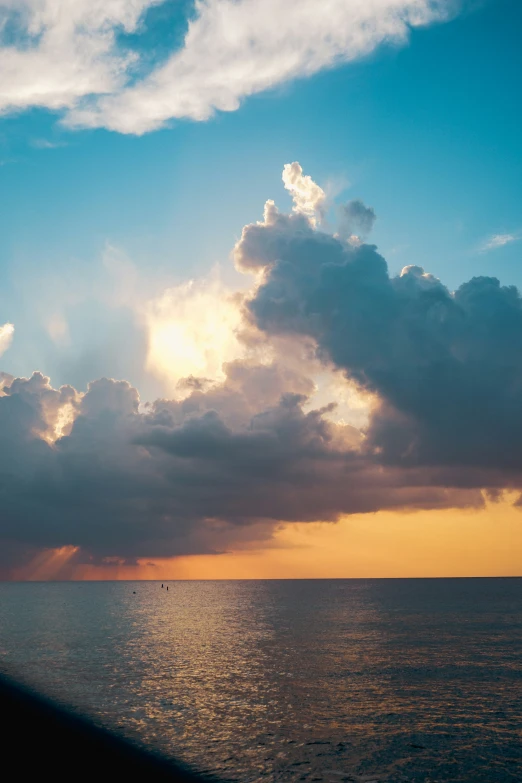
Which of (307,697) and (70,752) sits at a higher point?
(70,752)

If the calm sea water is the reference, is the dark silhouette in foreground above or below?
above

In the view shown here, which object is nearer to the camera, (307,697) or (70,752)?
(70,752)

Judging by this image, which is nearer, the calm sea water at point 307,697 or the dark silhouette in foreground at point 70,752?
the dark silhouette in foreground at point 70,752

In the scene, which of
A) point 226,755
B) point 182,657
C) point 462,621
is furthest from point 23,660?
point 462,621

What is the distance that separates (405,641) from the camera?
78.7 meters

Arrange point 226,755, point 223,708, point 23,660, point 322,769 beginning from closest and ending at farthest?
point 322,769
point 226,755
point 223,708
point 23,660

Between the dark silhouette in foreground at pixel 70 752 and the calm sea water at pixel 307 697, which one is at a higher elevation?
the dark silhouette in foreground at pixel 70 752

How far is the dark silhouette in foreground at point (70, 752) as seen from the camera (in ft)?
84.2

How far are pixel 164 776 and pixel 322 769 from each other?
755 cm

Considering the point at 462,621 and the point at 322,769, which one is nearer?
the point at 322,769

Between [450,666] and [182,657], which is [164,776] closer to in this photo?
[450,666]

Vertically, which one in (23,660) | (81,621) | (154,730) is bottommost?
(81,621)

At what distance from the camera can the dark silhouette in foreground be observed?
2566 centimetres

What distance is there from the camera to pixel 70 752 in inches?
1130
